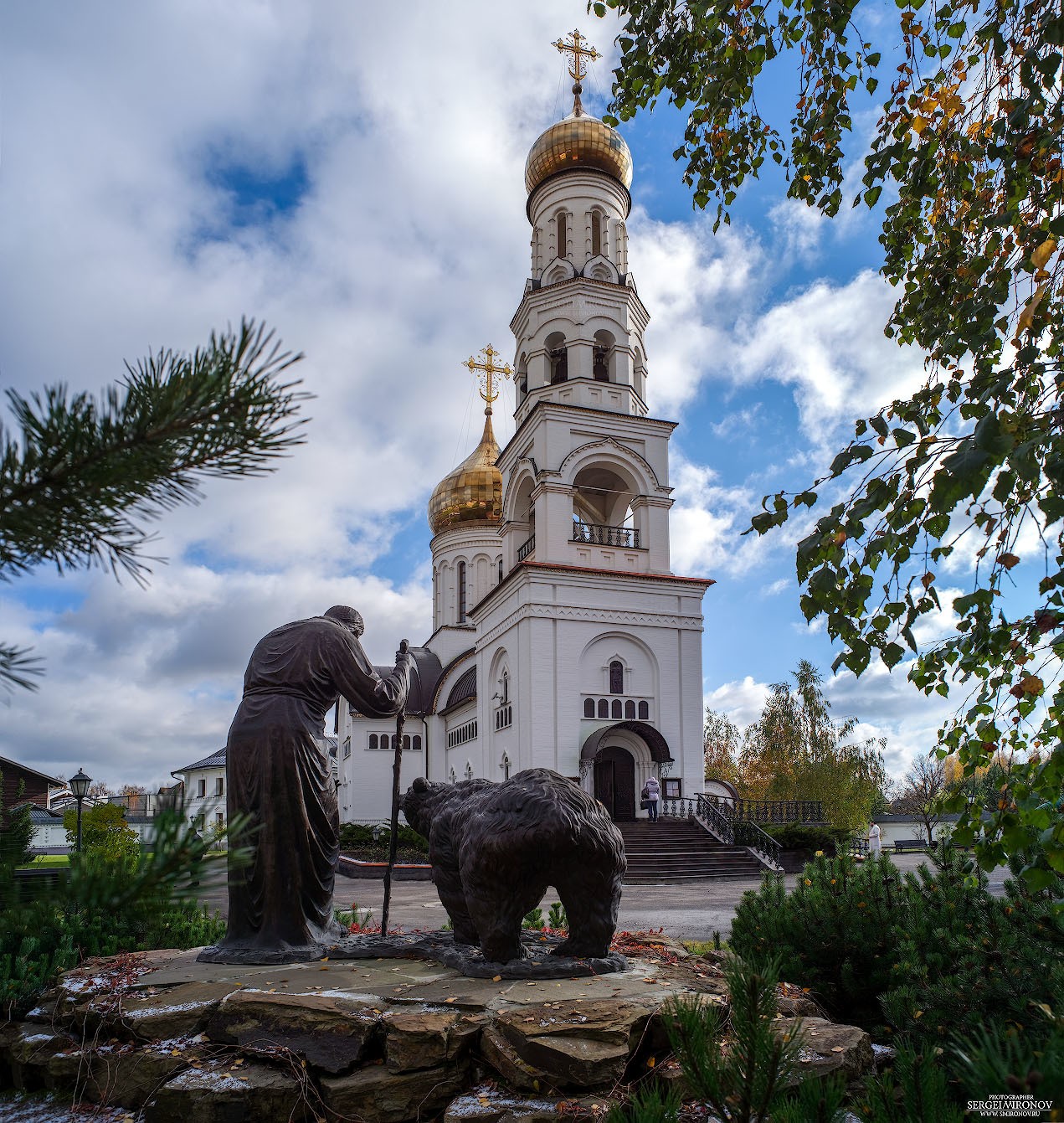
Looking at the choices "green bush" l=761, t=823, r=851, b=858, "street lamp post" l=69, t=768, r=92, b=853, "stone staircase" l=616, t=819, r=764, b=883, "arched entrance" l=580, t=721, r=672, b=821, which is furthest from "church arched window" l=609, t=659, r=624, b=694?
"street lamp post" l=69, t=768, r=92, b=853

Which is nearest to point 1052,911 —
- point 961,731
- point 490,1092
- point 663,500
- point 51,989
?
point 961,731

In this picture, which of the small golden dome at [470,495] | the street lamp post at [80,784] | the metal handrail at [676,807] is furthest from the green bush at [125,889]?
the small golden dome at [470,495]

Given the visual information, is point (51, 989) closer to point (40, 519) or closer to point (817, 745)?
point (40, 519)

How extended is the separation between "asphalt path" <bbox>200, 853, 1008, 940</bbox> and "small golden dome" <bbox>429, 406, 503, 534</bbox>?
2394 cm

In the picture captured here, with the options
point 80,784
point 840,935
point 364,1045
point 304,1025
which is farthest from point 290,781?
point 80,784

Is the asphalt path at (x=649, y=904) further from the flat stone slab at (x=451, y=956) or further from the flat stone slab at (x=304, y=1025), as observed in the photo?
the flat stone slab at (x=304, y=1025)

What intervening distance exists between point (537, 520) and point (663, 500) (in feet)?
13.2

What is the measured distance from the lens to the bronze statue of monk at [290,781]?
5.46 metres

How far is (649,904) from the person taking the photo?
1438cm

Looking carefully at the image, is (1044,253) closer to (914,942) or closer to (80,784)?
(914,942)

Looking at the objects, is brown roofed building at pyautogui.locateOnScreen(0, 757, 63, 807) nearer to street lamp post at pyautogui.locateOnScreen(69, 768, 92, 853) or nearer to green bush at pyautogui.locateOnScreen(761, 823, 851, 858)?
street lamp post at pyautogui.locateOnScreen(69, 768, 92, 853)

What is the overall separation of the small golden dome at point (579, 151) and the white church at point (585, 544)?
2.1 inches

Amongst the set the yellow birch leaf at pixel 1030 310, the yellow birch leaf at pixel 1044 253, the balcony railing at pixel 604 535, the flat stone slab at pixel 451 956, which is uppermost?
the balcony railing at pixel 604 535

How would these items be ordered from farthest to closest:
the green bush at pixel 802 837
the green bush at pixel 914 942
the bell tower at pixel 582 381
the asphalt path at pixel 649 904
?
the bell tower at pixel 582 381 → the green bush at pixel 802 837 → the asphalt path at pixel 649 904 → the green bush at pixel 914 942
